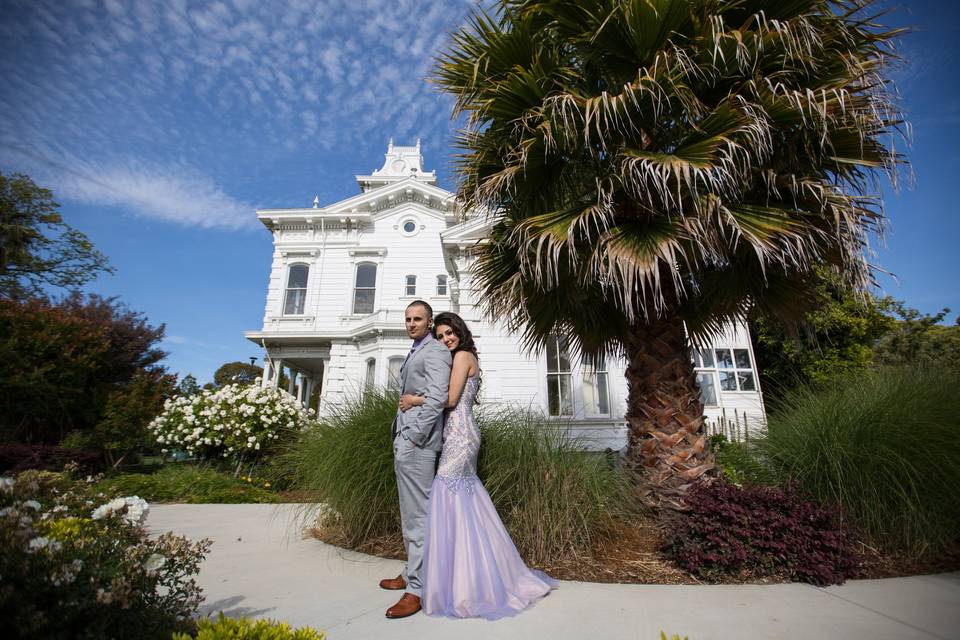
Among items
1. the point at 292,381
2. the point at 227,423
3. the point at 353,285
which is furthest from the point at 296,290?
the point at 227,423

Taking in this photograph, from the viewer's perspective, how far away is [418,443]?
303cm

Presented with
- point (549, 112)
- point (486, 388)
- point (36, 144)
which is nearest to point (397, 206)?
point (486, 388)

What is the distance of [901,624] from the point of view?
2.54 meters

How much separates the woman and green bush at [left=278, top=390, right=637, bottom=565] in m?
0.61

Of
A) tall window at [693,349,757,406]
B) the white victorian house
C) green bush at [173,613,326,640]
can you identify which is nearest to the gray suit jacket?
green bush at [173,613,326,640]

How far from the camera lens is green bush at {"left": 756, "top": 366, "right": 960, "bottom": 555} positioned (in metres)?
3.78

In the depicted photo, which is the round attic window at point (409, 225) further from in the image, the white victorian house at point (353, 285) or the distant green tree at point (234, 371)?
the distant green tree at point (234, 371)

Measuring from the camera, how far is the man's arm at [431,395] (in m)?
3.01

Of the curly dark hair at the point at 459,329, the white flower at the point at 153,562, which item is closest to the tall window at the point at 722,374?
the curly dark hair at the point at 459,329

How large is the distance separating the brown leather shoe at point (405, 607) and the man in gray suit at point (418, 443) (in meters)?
0.11

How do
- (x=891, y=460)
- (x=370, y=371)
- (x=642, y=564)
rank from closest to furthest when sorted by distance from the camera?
(x=642, y=564), (x=891, y=460), (x=370, y=371)

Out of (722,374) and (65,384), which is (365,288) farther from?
(722,374)

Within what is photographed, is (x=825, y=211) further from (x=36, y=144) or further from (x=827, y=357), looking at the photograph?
(x=827, y=357)

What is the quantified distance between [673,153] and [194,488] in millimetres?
9447
